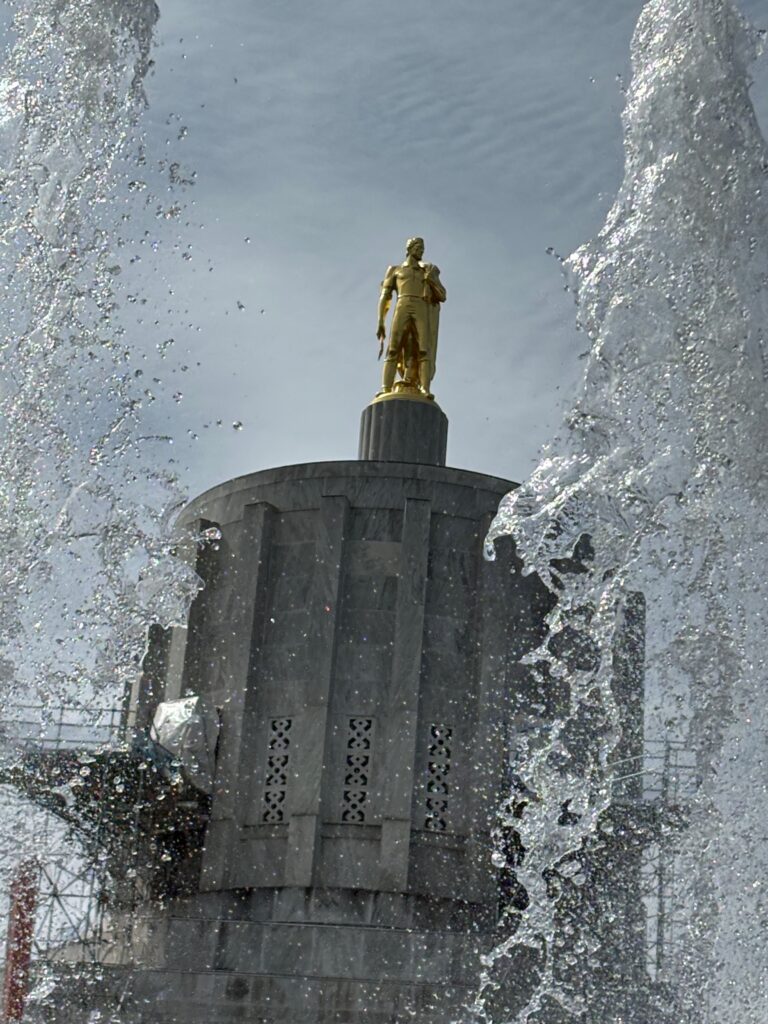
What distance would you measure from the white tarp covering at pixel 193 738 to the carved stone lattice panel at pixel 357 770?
1928mm

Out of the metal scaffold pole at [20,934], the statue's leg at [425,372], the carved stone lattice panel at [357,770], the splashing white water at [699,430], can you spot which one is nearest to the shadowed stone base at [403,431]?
the statue's leg at [425,372]

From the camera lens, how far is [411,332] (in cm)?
2573

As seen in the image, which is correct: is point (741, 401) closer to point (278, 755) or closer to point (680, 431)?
point (680, 431)

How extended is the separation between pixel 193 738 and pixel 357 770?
2.26m

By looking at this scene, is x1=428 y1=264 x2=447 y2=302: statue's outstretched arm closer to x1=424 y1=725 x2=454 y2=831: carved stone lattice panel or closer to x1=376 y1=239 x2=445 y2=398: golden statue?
x1=376 y1=239 x2=445 y2=398: golden statue

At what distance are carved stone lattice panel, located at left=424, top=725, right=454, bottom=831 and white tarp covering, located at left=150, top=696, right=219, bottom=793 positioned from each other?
9.64 ft

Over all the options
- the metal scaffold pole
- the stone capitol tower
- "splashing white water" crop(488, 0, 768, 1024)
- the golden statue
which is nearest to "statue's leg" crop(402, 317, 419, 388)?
the golden statue

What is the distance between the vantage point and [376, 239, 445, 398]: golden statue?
25.6 metres

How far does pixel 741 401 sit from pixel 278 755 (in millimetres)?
12712

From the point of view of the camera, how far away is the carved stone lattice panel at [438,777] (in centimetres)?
2138

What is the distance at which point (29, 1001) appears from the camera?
18188 millimetres

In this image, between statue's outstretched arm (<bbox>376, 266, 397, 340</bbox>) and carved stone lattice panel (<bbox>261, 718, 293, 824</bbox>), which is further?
statue's outstretched arm (<bbox>376, 266, 397, 340</bbox>)

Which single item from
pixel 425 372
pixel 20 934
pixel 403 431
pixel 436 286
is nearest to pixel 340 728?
pixel 20 934

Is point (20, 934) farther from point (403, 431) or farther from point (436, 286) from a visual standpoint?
point (436, 286)
